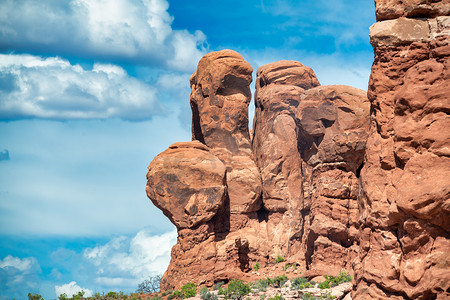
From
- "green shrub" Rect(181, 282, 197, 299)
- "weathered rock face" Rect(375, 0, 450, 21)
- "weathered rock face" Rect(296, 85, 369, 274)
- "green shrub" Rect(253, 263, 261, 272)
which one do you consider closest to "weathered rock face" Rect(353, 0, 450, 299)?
"weathered rock face" Rect(375, 0, 450, 21)

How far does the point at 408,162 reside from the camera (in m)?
9.00

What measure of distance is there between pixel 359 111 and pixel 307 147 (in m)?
3.21

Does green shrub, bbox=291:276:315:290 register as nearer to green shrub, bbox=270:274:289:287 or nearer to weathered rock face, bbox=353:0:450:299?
green shrub, bbox=270:274:289:287

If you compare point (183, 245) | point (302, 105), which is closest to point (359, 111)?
point (302, 105)

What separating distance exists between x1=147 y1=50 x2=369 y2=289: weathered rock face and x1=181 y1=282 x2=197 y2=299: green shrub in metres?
0.69

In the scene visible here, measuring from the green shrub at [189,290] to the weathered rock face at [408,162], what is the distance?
16.4 m

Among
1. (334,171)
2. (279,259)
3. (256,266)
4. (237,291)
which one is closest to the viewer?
(237,291)

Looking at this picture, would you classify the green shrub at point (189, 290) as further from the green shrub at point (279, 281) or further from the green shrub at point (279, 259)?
the green shrub at point (279, 259)

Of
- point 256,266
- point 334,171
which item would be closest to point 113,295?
point 256,266

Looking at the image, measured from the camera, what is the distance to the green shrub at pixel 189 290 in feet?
83.9

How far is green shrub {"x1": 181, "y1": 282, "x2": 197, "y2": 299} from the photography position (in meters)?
25.6

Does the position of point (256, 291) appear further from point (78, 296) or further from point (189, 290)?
point (78, 296)

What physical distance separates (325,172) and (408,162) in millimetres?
17157

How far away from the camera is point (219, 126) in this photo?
1332 inches
